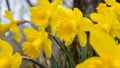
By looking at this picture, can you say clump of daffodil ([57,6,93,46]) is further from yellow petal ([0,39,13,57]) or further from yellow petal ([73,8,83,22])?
yellow petal ([0,39,13,57])

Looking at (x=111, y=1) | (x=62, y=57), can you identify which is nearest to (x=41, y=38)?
(x=111, y=1)

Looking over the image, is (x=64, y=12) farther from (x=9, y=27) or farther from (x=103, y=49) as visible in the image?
(x=103, y=49)

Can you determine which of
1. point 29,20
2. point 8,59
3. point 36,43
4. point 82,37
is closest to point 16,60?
point 8,59

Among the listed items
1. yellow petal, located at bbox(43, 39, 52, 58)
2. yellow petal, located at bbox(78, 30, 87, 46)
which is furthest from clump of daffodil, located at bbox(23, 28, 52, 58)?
yellow petal, located at bbox(78, 30, 87, 46)

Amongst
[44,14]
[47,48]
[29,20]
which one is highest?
[44,14]

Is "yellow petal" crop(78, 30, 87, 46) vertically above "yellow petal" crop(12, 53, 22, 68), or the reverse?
"yellow petal" crop(12, 53, 22, 68)

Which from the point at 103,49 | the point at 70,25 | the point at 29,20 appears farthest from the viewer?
the point at 29,20

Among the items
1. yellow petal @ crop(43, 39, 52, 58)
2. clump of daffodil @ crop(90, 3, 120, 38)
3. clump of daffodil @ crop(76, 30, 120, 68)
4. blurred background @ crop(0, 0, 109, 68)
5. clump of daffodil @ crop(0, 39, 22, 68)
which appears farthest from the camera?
blurred background @ crop(0, 0, 109, 68)
